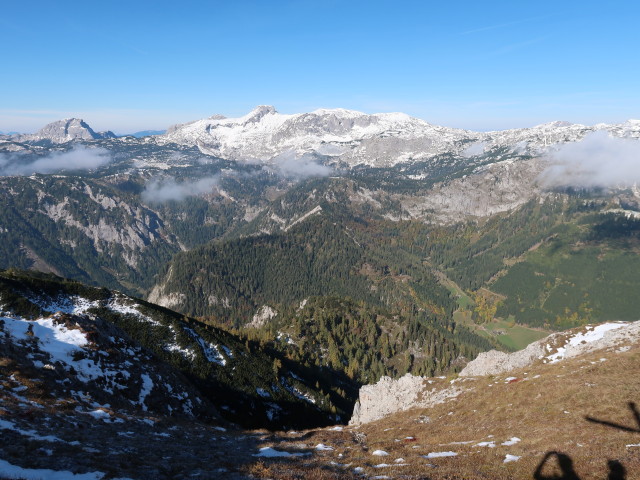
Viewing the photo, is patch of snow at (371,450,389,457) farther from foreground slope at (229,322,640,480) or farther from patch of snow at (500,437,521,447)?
patch of snow at (500,437,521,447)

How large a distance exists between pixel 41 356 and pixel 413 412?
65.1 m

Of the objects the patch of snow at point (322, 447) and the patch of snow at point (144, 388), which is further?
the patch of snow at point (144, 388)

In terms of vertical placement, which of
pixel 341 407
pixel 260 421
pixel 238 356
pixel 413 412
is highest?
pixel 413 412

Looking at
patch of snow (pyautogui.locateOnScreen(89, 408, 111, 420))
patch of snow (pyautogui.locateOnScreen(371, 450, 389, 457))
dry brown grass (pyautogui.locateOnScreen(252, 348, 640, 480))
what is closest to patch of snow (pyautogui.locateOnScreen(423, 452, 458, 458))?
dry brown grass (pyautogui.locateOnScreen(252, 348, 640, 480))

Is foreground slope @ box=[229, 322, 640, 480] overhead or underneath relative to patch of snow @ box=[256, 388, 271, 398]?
overhead

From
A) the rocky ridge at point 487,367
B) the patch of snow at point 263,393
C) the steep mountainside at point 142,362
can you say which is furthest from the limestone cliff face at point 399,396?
the patch of snow at point 263,393

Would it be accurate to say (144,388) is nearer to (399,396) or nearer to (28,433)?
(28,433)

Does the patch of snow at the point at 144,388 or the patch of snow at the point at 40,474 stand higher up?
the patch of snow at the point at 40,474

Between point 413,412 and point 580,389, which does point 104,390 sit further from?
point 580,389

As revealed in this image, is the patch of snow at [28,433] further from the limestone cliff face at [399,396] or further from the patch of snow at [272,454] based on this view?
the limestone cliff face at [399,396]

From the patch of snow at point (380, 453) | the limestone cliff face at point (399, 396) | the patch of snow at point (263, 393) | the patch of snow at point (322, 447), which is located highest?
the patch of snow at point (380, 453)

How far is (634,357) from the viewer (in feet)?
182

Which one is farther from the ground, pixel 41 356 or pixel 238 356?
pixel 41 356

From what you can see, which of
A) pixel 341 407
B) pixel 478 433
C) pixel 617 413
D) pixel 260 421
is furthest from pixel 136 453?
pixel 341 407
